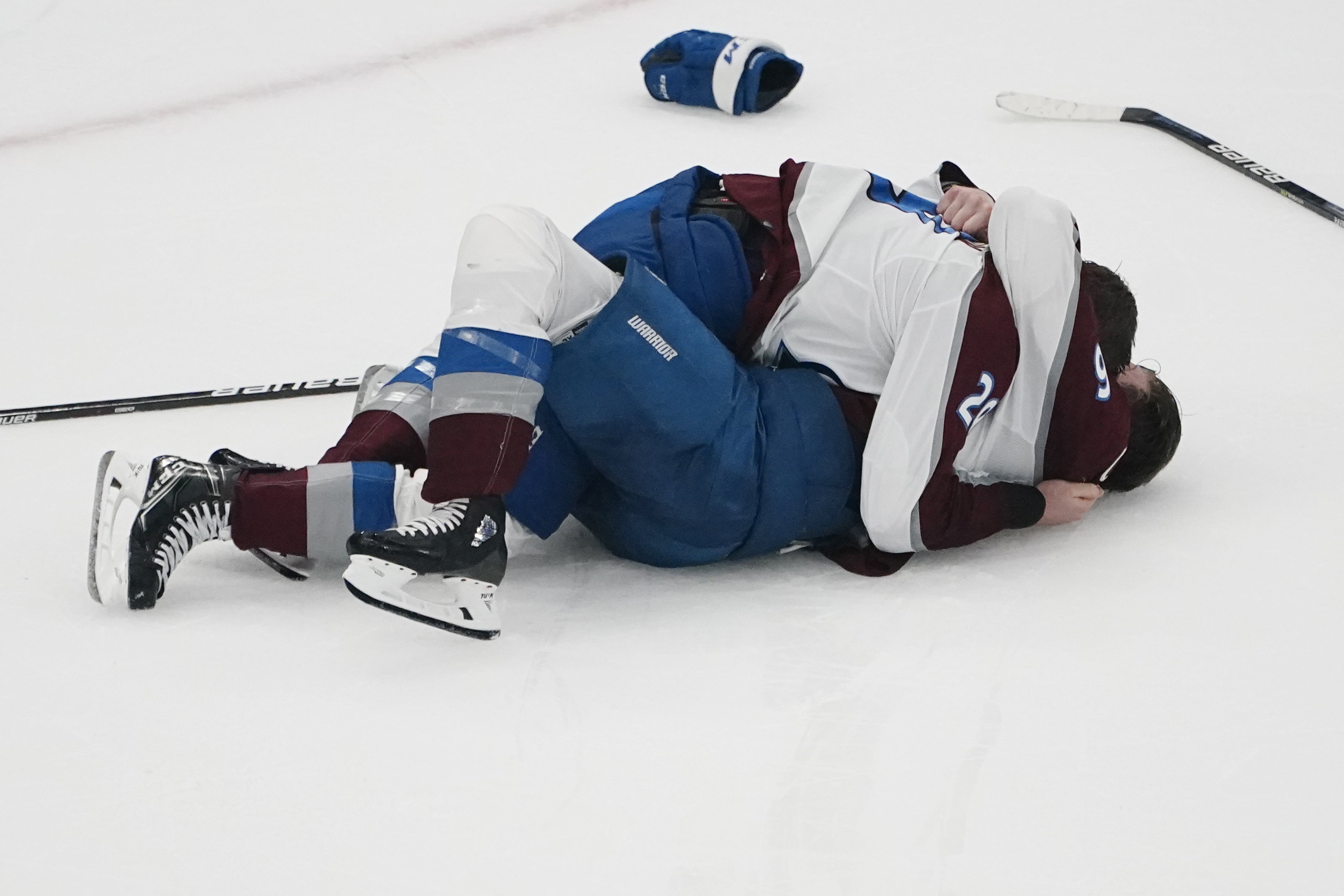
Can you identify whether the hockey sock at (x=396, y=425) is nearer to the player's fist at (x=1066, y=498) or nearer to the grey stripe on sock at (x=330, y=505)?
the grey stripe on sock at (x=330, y=505)

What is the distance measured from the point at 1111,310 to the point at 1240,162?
1.57 m

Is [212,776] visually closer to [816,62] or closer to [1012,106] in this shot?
[1012,106]

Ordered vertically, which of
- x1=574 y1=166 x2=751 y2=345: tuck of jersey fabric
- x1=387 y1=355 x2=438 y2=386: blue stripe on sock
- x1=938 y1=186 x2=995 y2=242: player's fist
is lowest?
x1=387 y1=355 x2=438 y2=386: blue stripe on sock

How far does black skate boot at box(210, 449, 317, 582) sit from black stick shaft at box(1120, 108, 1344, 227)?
7.29 feet

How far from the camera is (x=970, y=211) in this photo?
6.12 ft

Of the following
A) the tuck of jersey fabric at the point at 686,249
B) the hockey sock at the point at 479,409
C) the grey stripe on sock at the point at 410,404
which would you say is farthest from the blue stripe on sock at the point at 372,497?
the tuck of jersey fabric at the point at 686,249

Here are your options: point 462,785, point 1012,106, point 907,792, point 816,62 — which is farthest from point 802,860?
point 816,62

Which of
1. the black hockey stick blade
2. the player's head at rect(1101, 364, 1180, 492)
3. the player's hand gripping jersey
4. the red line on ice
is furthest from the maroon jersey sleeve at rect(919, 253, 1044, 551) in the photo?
the red line on ice

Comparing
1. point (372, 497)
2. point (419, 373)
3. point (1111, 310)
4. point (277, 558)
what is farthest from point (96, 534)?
point (1111, 310)

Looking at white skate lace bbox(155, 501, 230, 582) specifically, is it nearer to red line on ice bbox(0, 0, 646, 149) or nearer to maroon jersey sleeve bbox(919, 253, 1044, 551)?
maroon jersey sleeve bbox(919, 253, 1044, 551)

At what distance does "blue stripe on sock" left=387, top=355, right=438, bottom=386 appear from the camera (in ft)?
5.79

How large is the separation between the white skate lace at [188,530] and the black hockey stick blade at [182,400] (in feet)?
2.23

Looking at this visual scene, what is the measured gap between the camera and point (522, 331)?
1.47m

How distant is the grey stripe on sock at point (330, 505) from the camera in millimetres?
1645
